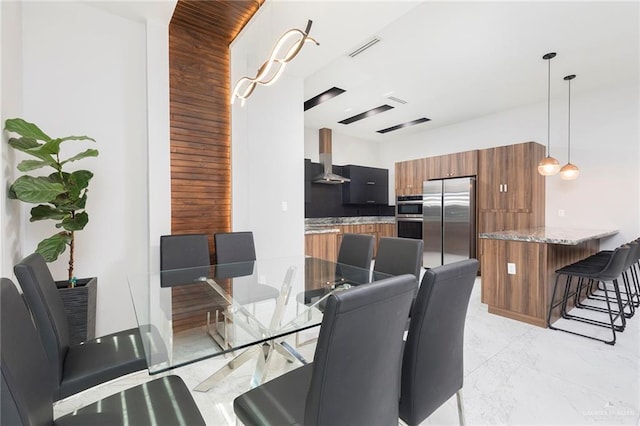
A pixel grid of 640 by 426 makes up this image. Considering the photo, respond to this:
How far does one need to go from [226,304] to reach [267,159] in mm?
2091

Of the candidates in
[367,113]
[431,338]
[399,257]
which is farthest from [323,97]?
[431,338]

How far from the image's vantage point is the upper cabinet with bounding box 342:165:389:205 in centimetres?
646

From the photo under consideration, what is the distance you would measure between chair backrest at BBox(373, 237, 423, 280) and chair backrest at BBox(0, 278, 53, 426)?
1938 millimetres

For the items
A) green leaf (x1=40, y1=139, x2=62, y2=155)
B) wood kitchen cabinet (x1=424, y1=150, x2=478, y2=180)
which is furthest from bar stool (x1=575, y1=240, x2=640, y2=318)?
green leaf (x1=40, y1=139, x2=62, y2=155)

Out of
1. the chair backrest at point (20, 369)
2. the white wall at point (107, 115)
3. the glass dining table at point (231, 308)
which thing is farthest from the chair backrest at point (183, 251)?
the chair backrest at point (20, 369)

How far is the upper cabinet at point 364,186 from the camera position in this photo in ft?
21.2

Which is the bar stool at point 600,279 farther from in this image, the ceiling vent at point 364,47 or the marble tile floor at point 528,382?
the ceiling vent at point 364,47

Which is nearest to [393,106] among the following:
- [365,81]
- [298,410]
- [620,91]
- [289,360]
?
[365,81]

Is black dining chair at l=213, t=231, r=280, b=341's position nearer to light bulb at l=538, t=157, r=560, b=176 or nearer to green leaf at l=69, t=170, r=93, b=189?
green leaf at l=69, t=170, r=93, b=189

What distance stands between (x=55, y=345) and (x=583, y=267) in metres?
4.22

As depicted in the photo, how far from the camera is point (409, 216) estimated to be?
6.09 m

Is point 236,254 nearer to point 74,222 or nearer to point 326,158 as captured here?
point 74,222

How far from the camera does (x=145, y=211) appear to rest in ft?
8.99

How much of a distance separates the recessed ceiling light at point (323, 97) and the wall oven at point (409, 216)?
274 centimetres
